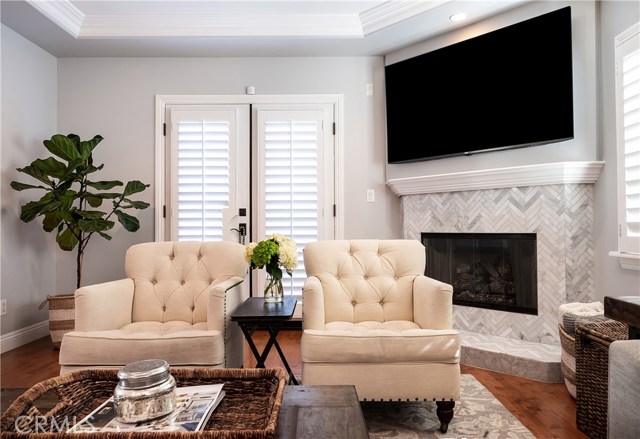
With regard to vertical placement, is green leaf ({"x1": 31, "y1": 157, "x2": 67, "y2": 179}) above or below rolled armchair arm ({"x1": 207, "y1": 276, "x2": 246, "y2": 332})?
above

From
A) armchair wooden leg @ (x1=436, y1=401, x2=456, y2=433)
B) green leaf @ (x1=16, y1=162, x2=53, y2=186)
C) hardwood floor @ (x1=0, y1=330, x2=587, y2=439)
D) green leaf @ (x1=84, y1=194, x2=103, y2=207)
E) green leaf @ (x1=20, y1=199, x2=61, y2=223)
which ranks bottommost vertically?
hardwood floor @ (x1=0, y1=330, x2=587, y2=439)

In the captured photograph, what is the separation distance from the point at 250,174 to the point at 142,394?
3.23 meters

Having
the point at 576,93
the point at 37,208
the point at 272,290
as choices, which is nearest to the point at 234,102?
the point at 37,208

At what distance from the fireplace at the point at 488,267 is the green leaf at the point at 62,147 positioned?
10.5 feet

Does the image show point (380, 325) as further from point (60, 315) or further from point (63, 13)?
point (63, 13)

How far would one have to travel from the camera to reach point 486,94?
340 centimetres

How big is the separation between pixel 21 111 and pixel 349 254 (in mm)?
3291

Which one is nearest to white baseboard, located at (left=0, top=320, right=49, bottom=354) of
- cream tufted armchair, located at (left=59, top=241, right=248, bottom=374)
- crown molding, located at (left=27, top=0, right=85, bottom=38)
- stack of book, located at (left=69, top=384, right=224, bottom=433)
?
cream tufted armchair, located at (left=59, top=241, right=248, bottom=374)

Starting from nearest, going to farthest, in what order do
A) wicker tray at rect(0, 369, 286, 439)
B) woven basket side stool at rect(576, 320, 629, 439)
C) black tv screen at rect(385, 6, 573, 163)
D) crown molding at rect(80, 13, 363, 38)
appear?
wicker tray at rect(0, 369, 286, 439) < woven basket side stool at rect(576, 320, 629, 439) < black tv screen at rect(385, 6, 573, 163) < crown molding at rect(80, 13, 363, 38)

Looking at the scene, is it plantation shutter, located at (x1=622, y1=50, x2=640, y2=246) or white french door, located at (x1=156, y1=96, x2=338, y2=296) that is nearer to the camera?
plantation shutter, located at (x1=622, y1=50, x2=640, y2=246)

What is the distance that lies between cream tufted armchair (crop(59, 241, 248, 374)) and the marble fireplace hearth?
1829 millimetres

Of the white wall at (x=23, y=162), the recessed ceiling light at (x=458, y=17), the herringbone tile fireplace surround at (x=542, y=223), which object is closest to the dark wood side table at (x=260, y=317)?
the herringbone tile fireplace surround at (x=542, y=223)

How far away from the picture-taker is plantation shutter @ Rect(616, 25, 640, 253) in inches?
98.6

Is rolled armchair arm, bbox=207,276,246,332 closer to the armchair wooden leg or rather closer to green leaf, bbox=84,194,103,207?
the armchair wooden leg
